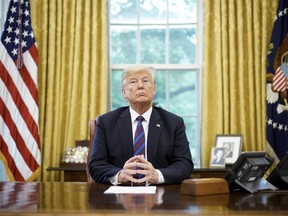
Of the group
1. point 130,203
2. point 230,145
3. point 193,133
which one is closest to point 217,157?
point 230,145

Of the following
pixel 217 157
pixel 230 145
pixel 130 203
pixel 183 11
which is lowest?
pixel 217 157

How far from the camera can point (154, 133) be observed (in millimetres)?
2666

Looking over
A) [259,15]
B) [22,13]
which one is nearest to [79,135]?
[22,13]

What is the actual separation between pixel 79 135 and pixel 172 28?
5.14 ft

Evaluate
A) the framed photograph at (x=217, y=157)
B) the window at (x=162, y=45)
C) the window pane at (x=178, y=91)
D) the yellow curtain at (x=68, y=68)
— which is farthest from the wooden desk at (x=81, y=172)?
the window pane at (x=178, y=91)

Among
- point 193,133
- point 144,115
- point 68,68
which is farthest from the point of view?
point 193,133

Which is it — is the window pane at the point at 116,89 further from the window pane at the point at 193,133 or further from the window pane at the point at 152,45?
the window pane at the point at 193,133

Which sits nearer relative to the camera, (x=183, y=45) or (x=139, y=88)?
(x=139, y=88)

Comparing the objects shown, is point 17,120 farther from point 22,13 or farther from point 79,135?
point 22,13

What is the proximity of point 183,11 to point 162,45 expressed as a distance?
1.44 ft

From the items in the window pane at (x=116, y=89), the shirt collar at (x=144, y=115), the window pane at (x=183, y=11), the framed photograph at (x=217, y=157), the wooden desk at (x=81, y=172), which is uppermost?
the window pane at (x=183, y=11)

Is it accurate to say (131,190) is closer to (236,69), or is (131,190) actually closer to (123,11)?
(236,69)

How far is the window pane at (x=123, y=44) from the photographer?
4.85 meters

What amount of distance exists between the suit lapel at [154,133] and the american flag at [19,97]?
6.37 feet
